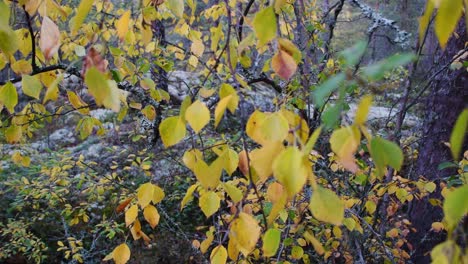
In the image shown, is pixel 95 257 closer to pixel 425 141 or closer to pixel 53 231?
pixel 53 231

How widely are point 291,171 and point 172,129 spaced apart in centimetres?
29

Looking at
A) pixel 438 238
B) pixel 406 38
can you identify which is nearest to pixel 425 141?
pixel 438 238

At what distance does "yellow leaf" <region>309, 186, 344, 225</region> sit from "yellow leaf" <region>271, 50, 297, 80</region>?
21 centimetres

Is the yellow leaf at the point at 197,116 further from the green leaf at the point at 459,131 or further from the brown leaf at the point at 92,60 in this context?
the green leaf at the point at 459,131

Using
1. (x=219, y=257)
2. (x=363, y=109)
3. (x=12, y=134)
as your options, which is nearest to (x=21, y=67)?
(x=12, y=134)

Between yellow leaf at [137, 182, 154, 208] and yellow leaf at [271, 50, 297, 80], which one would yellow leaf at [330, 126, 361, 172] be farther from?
yellow leaf at [137, 182, 154, 208]

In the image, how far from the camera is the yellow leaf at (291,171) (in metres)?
0.44

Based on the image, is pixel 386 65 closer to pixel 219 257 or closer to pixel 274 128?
pixel 274 128

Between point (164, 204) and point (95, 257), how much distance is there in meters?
0.84

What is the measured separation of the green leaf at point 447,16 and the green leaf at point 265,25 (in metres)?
0.21

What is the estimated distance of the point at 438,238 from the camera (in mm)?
2598

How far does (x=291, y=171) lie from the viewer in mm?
441

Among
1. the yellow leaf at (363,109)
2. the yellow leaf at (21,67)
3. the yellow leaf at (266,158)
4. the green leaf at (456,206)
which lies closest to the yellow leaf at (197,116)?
the yellow leaf at (266,158)

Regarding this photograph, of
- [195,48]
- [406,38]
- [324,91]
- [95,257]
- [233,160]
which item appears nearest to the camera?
[324,91]
